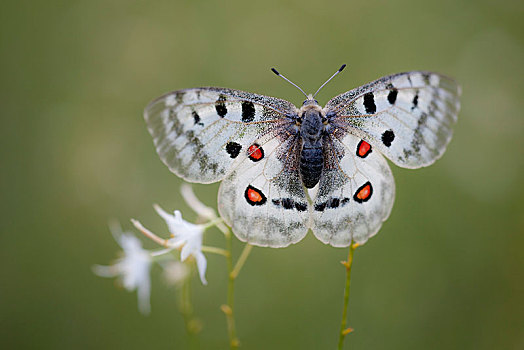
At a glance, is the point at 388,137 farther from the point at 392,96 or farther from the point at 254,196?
the point at 254,196

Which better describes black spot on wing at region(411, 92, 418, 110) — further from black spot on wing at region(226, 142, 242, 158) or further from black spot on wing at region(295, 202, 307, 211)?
black spot on wing at region(226, 142, 242, 158)

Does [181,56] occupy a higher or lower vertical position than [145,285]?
higher

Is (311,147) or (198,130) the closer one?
(198,130)

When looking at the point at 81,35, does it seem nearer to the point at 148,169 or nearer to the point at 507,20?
the point at 148,169

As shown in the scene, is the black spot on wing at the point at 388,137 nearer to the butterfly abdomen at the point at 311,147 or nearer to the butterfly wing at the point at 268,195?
the butterfly abdomen at the point at 311,147

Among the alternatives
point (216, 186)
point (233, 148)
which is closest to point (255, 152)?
point (233, 148)

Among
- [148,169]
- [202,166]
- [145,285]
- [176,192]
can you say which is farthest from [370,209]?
[148,169]

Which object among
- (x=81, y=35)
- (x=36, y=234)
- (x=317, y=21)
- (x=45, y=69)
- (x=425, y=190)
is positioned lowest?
(x=36, y=234)

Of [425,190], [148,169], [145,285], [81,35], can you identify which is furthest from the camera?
[81,35]
